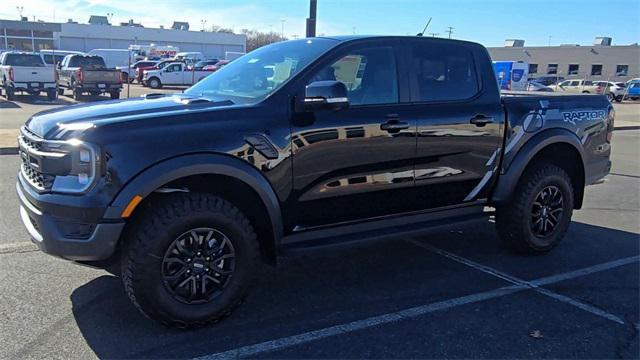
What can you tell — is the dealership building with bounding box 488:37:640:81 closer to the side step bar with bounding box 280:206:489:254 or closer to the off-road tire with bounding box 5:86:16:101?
the off-road tire with bounding box 5:86:16:101

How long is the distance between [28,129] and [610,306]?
4446mm

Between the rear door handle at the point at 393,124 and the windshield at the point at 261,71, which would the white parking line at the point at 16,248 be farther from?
the rear door handle at the point at 393,124

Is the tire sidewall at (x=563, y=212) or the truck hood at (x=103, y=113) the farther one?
the tire sidewall at (x=563, y=212)

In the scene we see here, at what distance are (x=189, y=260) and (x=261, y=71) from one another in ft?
5.47

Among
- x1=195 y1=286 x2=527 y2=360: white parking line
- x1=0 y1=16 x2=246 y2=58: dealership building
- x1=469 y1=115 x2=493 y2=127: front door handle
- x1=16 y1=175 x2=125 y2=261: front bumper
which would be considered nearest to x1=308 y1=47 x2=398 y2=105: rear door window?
x1=469 y1=115 x2=493 y2=127: front door handle

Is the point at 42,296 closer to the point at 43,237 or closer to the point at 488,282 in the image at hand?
the point at 43,237

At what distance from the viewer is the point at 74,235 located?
129 inches

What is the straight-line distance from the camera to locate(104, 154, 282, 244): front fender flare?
10.7 feet

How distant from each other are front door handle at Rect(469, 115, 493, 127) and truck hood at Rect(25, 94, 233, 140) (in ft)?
6.90

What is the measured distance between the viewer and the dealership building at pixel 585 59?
6994 centimetres

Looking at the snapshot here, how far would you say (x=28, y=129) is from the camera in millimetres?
3814

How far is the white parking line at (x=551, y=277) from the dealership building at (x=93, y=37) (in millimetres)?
74325

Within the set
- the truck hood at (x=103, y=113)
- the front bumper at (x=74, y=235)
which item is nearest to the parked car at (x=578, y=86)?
the truck hood at (x=103, y=113)

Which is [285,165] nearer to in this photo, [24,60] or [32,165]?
[32,165]
